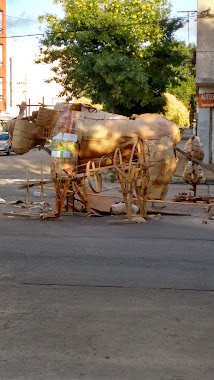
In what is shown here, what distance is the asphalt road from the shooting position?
592 centimetres

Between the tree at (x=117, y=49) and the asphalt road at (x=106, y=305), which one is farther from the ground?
the tree at (x=117, y=49)

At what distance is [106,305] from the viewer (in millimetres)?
7848

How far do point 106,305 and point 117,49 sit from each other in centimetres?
3521

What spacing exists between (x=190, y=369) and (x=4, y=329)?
6.24ft

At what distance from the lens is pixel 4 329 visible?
272 inches

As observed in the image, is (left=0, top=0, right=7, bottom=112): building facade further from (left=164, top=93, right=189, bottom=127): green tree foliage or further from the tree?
the tree

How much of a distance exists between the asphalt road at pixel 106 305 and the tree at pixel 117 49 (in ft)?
90.8

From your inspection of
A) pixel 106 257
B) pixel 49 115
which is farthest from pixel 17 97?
Result: pixel 106 257

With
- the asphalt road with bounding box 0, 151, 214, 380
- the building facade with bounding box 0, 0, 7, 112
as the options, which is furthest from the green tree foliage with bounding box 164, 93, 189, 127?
the asphalt road with bounding box 0, 151, 214, 380

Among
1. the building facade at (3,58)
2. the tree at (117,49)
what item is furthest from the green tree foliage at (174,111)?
the building facade at (3,58)

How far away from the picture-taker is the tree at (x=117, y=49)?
132 ft

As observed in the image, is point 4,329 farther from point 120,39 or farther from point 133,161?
point 120,39

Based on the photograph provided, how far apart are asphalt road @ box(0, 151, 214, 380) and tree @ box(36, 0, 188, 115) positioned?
27.7 meters

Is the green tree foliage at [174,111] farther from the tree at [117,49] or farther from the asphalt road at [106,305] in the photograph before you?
the asphalt road at [106,305]
